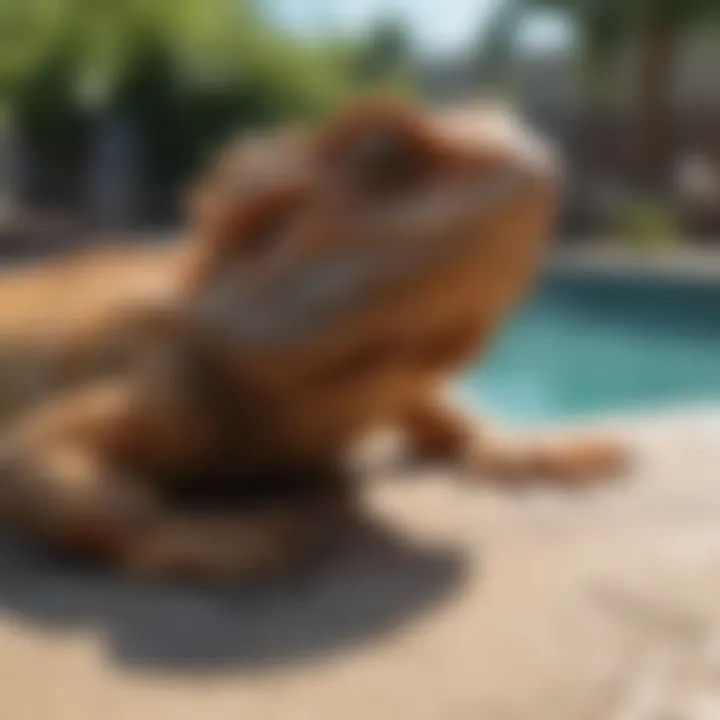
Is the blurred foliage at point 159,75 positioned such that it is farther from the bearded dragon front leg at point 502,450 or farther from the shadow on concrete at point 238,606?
the shadow on concrete at point 238,606

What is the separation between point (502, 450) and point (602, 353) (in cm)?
453

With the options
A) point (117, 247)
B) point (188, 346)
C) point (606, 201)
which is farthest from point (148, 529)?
point (606, 201)

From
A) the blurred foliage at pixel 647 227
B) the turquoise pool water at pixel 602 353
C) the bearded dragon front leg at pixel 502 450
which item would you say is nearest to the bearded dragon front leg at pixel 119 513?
the bearded dragon front leg at pixel 502 450

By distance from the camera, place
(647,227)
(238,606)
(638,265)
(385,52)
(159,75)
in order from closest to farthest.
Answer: (238,606) < (638,265) < (647,227) < (159,75) < (385,52)

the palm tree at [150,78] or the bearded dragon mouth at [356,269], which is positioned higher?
the palm tree at [150,78]

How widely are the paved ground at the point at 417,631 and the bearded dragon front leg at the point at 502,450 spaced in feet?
0.92

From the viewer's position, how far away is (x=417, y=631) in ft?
5.53

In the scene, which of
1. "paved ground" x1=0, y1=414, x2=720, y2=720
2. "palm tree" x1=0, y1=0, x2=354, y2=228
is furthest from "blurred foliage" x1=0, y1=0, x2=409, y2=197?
"paved ground" x1=0, y1=414, x2=720, y2=720

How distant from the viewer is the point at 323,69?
39.3 ft

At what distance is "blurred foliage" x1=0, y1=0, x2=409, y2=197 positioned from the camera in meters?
11.4

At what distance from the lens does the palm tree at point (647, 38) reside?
1328 cm

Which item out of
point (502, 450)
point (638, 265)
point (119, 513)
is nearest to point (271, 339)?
point (119, 513)

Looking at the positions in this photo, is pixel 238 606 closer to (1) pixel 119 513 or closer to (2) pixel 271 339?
(1) pixel 119 513

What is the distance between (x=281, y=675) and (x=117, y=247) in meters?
1.57
